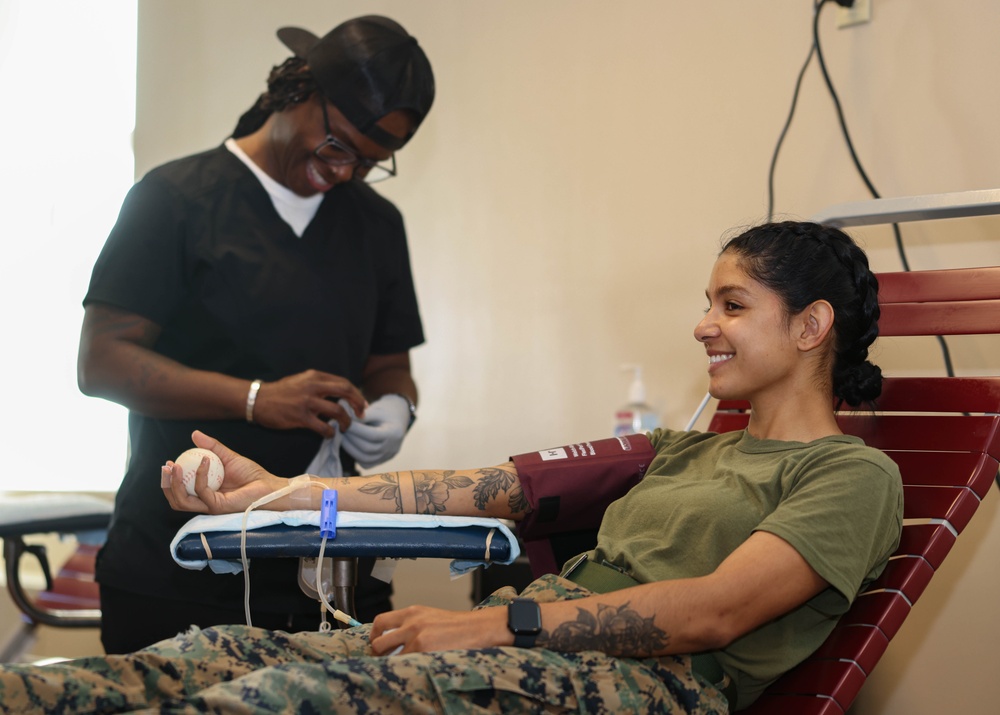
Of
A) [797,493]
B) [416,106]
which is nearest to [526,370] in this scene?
[416,106]

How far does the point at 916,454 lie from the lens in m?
1.58

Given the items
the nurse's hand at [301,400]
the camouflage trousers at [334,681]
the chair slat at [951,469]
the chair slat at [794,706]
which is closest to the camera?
the camouflage trousers at [334,681]

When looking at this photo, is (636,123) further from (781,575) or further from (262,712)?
(262,712)

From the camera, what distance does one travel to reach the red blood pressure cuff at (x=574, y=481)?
1.59 metres

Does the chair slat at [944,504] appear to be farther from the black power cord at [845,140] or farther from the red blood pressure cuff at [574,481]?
the black power cord at [845,140]

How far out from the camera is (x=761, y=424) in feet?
4.95

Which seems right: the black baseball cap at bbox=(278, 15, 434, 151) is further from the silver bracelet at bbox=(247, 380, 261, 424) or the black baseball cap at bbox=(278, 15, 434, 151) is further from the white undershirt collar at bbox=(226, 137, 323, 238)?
the silver bracelet at bbox=(247, 380, 261, 424)

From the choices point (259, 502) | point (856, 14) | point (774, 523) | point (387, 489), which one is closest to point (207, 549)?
point (259, 502)

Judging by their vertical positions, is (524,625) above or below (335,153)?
below

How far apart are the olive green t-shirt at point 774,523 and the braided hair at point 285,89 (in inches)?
40.7

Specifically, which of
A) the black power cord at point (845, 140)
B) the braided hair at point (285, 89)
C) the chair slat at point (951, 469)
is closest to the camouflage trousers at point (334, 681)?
the chair slat at point (951, 469)

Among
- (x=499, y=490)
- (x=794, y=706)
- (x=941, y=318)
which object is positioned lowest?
(x=794, y=706)

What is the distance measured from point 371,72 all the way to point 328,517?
0.92 metres

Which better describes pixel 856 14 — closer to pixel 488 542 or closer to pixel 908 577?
pixel 908 577
